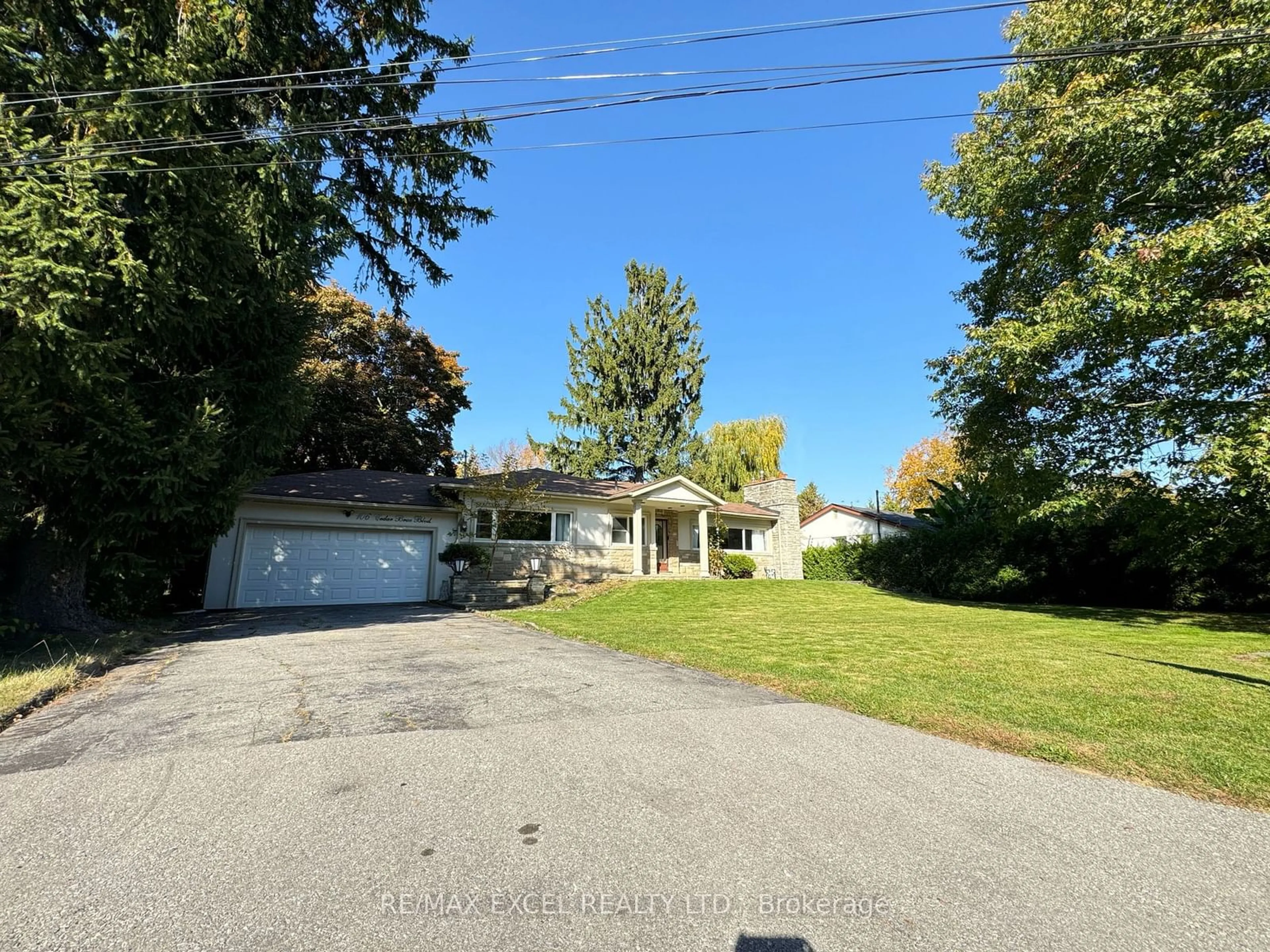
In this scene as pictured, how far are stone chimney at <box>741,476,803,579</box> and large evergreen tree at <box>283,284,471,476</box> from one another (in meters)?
15.1

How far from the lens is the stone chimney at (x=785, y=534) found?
25328 millimetres

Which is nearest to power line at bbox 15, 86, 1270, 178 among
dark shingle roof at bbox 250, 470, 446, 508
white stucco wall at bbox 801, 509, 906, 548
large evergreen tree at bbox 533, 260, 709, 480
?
dark shingle roof at bbox 250, 470, 446, 508

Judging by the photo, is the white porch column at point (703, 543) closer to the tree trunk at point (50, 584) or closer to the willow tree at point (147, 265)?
the willow tree at point (147, 265)

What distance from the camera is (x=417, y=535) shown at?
55.1 feet

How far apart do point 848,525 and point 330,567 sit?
30.8 m

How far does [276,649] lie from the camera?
8094mm

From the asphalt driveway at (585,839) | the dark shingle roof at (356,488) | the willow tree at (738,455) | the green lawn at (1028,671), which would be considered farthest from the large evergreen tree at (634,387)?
the asphalt driveway at (585,839)

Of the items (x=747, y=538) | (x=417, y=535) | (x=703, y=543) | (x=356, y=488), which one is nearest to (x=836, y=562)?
(x=747, y=538)

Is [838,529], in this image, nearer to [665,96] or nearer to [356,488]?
[356,488]

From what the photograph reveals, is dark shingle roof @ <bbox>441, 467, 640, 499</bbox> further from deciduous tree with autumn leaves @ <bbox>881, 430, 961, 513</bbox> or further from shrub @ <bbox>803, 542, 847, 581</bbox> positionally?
deciduous tree with autumn leaves @ <bbox>881, 430, 961, 513</bbox>

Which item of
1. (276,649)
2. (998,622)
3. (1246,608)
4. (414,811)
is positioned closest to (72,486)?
(276,649)

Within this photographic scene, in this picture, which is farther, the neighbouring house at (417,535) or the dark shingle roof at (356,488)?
the dark shingle roof at (356,488)

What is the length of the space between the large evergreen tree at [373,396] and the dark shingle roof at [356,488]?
13.7 ft

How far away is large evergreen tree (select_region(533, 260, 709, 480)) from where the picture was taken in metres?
31.6
